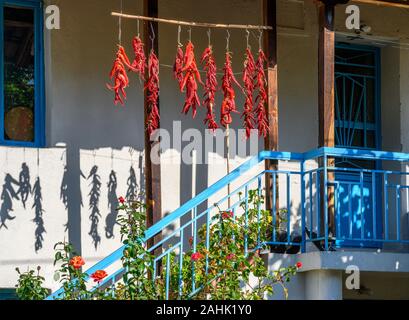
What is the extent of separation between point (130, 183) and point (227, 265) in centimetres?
222

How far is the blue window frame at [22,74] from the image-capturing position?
12.1 metres

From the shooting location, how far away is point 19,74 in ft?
40.0

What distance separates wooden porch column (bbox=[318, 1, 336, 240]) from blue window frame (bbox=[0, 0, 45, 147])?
2.87 metres

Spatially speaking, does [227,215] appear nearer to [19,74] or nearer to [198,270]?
[198,270]

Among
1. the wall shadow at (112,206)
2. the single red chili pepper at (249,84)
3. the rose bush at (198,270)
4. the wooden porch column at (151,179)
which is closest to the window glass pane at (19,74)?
the wall shadow at (112,206)

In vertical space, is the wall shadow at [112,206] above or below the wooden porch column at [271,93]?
below

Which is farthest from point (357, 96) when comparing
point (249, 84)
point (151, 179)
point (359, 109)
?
point (151, 179)

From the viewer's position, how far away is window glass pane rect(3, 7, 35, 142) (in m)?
12.1

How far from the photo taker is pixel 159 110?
1222 cm

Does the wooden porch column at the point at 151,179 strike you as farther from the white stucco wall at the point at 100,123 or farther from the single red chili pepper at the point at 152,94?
the white stucco wall at the point at 100,123

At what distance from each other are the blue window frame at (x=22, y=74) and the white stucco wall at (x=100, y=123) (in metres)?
0.13

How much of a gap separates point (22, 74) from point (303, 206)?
10.5 ft

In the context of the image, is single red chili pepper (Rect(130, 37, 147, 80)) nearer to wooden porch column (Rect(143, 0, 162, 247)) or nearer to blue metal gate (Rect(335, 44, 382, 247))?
wooden porch column (Rect(143, 0, 162, 247))
